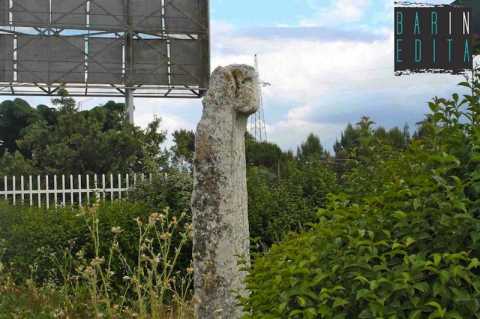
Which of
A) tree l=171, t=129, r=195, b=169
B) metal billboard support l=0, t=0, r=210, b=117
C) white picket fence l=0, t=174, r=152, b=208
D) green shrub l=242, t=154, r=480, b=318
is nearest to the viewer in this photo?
green shrub l=242, t=154, r=480, b=318

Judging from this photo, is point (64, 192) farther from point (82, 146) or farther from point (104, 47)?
point (104, 47)

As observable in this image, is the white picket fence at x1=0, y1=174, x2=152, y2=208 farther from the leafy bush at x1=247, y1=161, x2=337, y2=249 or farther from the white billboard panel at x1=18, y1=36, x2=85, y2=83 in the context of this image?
the white billboard panel at x1=18, y1=36, x2=85, y2=83

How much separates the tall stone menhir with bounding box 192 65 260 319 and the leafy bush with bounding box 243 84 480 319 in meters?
1.97

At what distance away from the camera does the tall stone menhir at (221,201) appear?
17.7 feet

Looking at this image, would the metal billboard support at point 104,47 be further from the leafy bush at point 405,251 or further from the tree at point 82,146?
the leafy bush at point 405,251

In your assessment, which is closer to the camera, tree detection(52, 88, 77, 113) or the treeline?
the treeline

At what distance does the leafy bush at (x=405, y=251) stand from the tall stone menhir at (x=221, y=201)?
197cm

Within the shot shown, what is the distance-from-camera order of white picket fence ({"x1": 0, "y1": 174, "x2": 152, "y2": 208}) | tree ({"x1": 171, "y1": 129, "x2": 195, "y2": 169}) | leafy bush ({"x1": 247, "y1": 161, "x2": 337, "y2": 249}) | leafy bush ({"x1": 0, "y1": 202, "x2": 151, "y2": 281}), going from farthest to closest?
tree ({"x1": 171, "y1": 129, "x2": 195, "y2": 169})
white picket fence ({"x1": 0, "y1": 174, "x2": 152, "y2": 208})
leafy bush ({"x1": 247, "y1": 161, "x2": 337, "y2": 249})
leafy bush ({"x1": 0, "y1": 202, "x2": 151, "y2": 281})

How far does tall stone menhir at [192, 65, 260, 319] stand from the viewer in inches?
213

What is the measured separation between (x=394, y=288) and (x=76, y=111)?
1855 cm

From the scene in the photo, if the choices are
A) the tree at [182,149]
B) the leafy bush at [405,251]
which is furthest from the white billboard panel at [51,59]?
the leafy bush at [405,251]

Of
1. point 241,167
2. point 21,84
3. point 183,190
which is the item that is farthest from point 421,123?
point 21,84

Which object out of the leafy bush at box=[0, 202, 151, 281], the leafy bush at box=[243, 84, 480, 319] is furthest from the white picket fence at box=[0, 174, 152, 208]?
the leafy bush at box=[243, 84, 480, 319]

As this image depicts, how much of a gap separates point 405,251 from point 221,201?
2.78 meters
